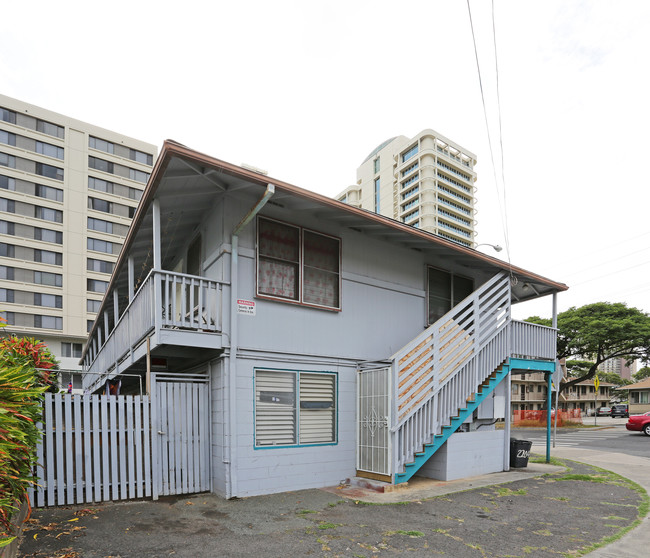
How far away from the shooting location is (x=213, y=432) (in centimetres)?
850

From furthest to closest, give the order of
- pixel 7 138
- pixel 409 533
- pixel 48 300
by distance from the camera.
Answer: pixel 48 300 < pixel 7 138 < pixel 409 533

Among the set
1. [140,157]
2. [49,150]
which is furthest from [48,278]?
[140,157]

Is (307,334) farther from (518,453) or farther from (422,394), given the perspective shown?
(518,453)

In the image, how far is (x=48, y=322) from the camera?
46.4m

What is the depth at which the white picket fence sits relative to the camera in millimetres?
7254

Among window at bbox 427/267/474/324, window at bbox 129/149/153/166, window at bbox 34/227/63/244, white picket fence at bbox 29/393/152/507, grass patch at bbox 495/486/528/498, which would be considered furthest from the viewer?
window at bbox 129/149/153/166

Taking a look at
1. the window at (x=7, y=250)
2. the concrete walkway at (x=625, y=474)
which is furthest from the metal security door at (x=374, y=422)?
the window at (x=7, y=250)

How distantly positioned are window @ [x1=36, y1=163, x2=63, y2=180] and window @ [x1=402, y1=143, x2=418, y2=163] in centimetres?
6315

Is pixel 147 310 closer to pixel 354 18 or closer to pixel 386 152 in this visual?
pixel 354 18

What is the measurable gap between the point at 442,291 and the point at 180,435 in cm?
741

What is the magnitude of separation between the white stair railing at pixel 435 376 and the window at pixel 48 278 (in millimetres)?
46719

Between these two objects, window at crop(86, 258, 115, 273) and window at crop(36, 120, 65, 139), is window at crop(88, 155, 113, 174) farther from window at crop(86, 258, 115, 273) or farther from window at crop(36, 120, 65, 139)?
window at crop(86, 258, 115, 273)

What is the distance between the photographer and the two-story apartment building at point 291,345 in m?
8.09

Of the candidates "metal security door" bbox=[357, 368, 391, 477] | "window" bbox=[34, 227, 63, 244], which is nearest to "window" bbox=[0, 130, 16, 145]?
"window" bbox=[34, 227, 63, 244]
